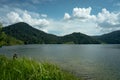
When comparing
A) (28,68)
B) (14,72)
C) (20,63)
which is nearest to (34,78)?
(14,72)

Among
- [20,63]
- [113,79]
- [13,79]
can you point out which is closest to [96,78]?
[113,79]

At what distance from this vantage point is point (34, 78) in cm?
913

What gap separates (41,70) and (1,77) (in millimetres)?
2000

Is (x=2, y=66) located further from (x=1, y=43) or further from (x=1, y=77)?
(x=1, y=43)

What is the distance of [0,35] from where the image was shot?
193 feet

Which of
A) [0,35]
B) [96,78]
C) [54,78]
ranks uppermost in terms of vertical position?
[0,35]

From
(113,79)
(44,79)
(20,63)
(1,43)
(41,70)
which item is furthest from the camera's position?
(1,43)

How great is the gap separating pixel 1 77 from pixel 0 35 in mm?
52798

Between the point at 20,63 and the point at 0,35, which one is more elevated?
the point at 0,35

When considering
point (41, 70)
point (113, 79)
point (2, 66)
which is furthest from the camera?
point (113, 79)

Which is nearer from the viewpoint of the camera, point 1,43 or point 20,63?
point 20,63

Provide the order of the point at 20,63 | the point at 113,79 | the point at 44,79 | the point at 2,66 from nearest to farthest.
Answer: the point at 44,79
the point at 2,66
the point at 20,63
the point at 113,79

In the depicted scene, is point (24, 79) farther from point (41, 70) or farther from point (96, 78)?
point (96, 78)

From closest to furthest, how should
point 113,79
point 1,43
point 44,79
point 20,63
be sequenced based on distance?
1. point 44,79
2. point 20,63
3. point 113,79
4. point 1,43
